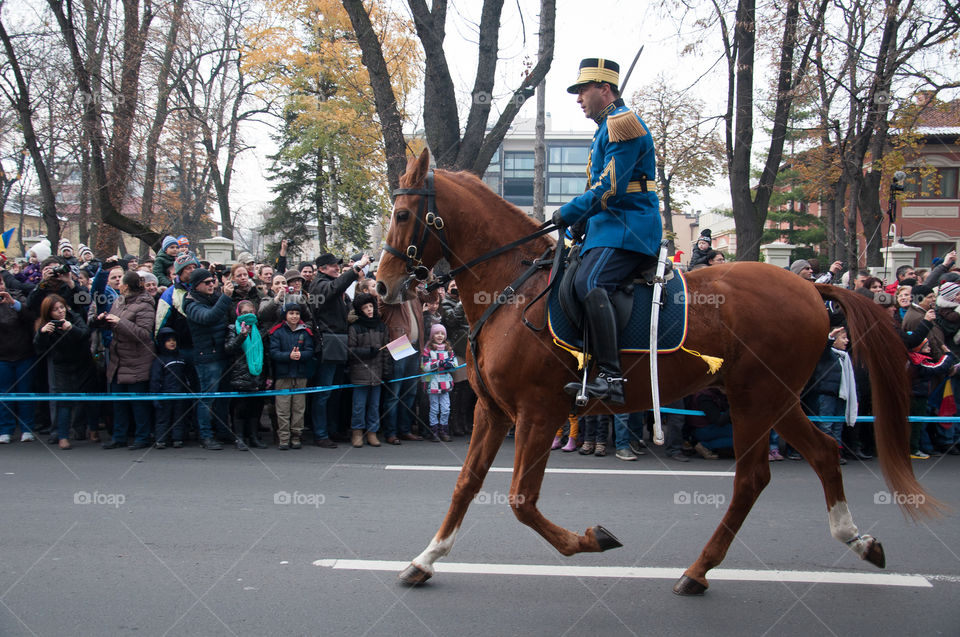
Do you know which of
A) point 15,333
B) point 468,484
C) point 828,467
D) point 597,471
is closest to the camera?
point 468,484

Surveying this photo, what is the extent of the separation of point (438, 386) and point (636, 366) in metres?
Answer: 5.65

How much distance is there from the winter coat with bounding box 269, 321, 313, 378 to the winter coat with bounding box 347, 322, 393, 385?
58 centimetres

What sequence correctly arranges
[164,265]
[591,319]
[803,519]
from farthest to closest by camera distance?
[164,265], [803,519], [591,319]

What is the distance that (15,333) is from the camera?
9508 mm

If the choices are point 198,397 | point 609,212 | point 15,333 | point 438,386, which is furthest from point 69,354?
point 609,212

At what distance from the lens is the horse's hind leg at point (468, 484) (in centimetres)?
457

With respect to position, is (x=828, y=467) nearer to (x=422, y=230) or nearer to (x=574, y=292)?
(x=574, y=292)

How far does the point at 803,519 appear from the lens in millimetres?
6129

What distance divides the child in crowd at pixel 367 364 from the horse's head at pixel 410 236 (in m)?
5.15

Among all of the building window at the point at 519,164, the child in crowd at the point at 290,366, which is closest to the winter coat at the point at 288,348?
the child in crowd at the point at 290,366

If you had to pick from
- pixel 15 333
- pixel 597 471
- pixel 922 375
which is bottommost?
pixel 597 471

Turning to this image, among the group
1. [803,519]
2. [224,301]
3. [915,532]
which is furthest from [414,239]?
[224,301]

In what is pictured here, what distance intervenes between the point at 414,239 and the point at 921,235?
43212mm

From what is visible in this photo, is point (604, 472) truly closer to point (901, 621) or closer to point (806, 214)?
point (901, 621)
